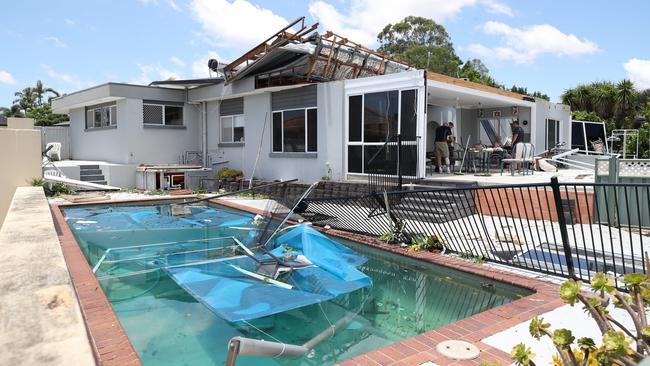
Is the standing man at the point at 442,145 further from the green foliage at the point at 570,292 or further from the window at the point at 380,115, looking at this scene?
the green foliage at the point at 570,292

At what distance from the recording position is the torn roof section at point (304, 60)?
1204 centimetres

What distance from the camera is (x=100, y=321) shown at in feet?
13.7

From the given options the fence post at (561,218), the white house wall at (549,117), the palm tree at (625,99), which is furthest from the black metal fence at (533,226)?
the palm tree at (625,99)

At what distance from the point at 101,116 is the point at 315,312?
17.2m

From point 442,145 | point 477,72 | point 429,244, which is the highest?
point 477,72

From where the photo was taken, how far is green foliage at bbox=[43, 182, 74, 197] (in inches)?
542

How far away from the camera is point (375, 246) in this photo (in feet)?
25.5

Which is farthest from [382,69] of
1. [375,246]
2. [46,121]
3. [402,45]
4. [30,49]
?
[46,121]

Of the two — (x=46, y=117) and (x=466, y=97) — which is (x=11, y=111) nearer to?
(x=46, y=117)

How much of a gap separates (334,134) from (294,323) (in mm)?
8513

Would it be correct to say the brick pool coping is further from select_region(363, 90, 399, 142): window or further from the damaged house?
the damaged house

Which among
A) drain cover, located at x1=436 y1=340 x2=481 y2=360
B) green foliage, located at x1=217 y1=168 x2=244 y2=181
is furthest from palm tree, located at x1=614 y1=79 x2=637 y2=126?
drain cover, located at x1=436 y1=340 x2=481 y2=360

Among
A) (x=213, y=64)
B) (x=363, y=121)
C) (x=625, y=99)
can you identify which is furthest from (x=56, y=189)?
(x=625, y=99)

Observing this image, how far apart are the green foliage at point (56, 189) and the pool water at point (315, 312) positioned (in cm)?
711
